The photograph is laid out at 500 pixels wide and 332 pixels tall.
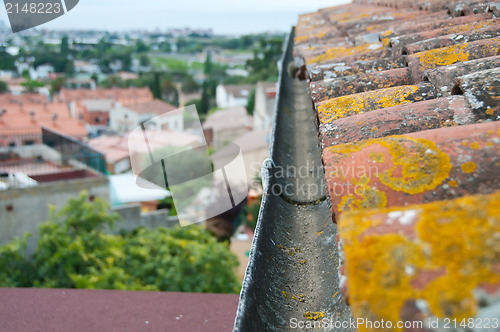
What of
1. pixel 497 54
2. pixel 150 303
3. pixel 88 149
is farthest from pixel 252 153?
pixel 497 54

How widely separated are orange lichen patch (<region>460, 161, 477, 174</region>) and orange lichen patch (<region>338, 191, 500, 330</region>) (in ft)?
1.10

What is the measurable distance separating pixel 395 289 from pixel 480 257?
183 millimetres

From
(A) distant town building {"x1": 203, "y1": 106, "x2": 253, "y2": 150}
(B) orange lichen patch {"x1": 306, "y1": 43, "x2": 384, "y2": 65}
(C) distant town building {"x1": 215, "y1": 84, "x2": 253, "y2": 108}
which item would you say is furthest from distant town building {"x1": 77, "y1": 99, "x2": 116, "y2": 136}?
(B) orange lichen patch {"x1": 306, "y1": 43, "x2": 384, "y2": 65}

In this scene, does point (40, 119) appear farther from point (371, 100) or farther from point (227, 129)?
point (371, 100)

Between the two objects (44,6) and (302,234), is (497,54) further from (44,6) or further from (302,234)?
(44,6)

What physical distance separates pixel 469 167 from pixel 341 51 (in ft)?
8.41

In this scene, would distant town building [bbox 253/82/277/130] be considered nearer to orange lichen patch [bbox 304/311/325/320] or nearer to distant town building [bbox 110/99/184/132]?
distant town building [bbox 110/99/184/132]

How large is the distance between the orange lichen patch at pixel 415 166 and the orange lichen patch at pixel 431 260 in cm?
34

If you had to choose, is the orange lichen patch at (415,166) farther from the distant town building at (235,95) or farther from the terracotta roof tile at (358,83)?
the distant town building at (235,95)

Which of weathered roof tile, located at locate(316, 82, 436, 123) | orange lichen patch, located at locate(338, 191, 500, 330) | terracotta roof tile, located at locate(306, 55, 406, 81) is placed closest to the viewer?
orange lichen patch, located at locate(338, 191, 500, 330)

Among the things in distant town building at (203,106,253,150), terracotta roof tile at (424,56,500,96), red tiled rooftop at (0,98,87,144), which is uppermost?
terracotta roof tile at (424,56,500,96)

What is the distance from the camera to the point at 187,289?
31.4ft

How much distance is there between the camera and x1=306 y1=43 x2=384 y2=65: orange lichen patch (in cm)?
354

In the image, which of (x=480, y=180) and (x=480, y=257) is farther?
(x=480, y=180)
